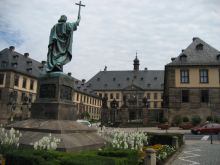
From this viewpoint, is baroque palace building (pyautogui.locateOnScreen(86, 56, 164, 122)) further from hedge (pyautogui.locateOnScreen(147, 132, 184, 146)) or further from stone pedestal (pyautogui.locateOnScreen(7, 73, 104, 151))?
stone pedestal (pyautogui.locateOnScreen(7, 73, 104, 151))

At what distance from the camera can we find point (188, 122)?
134ft

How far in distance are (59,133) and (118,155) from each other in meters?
3.82

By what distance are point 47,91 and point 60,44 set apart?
2781 millimetres

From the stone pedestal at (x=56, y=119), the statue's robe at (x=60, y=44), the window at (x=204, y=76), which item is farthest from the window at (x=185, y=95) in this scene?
the statue's robe at (x=60, y=44)

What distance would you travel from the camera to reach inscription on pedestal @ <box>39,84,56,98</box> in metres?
14.2

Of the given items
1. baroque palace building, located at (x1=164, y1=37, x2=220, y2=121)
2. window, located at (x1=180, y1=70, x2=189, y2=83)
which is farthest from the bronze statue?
window, located at (x1=180, y1=70, x2=189, y2=83)

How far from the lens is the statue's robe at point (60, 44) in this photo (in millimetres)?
15070

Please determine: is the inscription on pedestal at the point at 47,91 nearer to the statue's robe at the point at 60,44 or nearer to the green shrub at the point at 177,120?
the statue's robe at the point at 60,44

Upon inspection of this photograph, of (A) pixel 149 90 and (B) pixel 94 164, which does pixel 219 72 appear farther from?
(A) pixel 149 90

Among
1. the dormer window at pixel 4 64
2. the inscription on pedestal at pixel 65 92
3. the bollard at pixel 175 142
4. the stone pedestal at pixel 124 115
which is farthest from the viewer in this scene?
the dormer window at pixel 4 64

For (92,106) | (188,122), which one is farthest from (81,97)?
(188,122)

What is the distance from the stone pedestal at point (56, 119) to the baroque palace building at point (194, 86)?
30174mm

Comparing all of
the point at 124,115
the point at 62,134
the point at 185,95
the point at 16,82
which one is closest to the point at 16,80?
the point at 16,82

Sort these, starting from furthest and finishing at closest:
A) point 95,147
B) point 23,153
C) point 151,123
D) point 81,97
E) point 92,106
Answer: point 92,106 < point 81,97 < point 151,123 < point 95,147 < point 23,153
